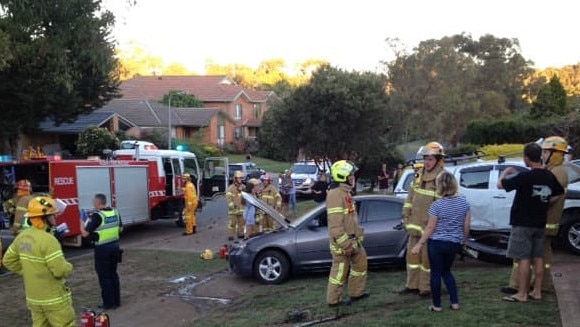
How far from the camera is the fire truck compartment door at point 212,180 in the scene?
22266 mm

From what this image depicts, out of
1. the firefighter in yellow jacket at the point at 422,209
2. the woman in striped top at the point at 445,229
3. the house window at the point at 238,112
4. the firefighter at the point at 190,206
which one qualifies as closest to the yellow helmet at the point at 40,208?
the woman in striped top at the point at 445,229

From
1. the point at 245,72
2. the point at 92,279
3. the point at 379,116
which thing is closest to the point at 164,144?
the point at 379,116

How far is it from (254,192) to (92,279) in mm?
4818

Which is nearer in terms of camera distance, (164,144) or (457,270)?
(457,270)

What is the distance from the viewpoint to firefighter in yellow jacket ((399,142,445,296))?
757 cm

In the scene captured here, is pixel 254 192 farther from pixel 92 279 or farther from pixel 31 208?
pixel 31 208

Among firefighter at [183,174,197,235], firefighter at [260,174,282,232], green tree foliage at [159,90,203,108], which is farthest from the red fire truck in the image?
green tree foliage at [159,90,203,108]

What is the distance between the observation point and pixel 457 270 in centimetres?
971

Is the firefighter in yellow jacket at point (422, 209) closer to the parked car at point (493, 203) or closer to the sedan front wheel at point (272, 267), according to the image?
the parked car at point (493, 203)

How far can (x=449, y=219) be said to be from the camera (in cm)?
662

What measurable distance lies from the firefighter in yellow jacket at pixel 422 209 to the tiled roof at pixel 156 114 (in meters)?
51.1

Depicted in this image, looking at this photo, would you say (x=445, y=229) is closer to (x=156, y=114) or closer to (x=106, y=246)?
(x=106, y=246)

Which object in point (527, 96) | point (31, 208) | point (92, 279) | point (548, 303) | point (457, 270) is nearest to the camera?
point (31, 208)

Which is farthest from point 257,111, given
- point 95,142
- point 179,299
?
point 179,299
